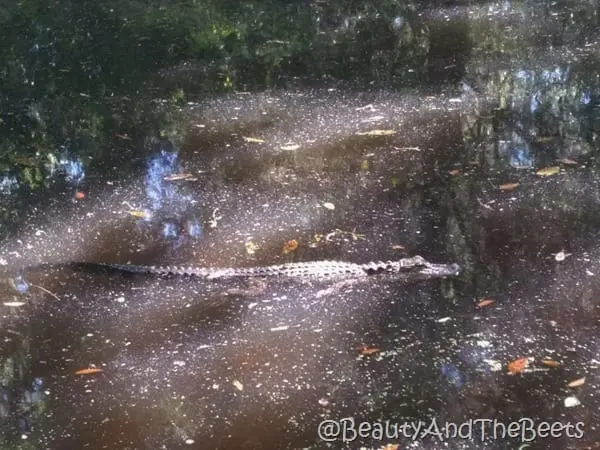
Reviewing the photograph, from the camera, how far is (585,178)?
208 inches

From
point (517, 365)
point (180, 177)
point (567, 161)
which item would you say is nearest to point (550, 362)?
point (517, 365)

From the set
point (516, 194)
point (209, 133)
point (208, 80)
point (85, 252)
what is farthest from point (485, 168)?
point (208, 80)

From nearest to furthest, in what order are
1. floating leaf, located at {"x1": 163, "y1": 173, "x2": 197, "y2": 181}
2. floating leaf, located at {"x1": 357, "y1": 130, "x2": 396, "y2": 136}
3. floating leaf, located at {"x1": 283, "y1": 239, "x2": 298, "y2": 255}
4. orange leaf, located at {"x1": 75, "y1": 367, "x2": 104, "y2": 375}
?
1. orange leaf, located at {"x1": 75, "y1": 367, "x2": 104, "y2": 375}
2. floating leaf, located at {"x1": 283, "y1": 239, "x2": 298, "y2": 255}
3. floating leaf, located at {"x1": 163, "y1": 173, "x2": 197, "y2": 181}
4. floating leaf, located at {"x1": 357, "y1": 130, "x2": 396, "y2": 136}

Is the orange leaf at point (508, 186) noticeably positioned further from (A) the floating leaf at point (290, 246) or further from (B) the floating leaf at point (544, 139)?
(A) the floating leaf at point (290, 246)

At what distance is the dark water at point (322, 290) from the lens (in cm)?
334

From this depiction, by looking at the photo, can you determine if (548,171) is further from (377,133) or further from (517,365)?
(517,365)

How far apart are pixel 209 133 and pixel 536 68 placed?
3577mm

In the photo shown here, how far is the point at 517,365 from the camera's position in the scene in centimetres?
354

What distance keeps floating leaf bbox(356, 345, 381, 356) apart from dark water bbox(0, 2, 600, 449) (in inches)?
0.4

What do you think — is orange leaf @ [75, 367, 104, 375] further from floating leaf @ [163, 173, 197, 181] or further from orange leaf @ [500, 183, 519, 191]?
orange leaf @ [500, 183, 519, 191]

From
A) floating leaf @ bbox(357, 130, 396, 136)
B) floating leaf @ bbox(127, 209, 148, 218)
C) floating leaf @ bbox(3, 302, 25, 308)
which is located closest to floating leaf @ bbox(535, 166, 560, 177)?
floating leaf @ bbox(357, 130, 396, 136)

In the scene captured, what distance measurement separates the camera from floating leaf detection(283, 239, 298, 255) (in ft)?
15.2

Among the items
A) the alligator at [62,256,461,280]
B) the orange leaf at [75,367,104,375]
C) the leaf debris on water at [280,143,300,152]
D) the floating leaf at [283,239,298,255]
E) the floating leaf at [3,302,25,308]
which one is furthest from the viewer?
the leaf debris on water at [280,143,300,152]

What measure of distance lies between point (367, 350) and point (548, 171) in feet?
8.23
